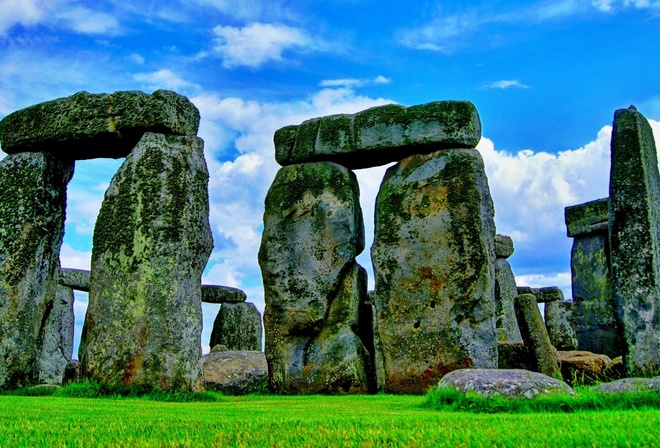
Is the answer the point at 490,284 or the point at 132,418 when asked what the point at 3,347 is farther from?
the point at 490,284

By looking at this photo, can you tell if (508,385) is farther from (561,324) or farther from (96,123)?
(561,324)

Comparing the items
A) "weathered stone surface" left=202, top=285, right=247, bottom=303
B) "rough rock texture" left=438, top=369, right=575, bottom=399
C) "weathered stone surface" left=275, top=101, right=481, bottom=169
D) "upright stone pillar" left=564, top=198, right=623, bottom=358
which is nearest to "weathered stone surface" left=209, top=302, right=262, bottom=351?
"weathered stone surface" left=202, top=285, right=247, bottom=303

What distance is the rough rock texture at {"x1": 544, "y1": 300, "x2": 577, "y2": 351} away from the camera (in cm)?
1925

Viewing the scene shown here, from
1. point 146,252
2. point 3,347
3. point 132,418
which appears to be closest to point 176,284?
point 146,252

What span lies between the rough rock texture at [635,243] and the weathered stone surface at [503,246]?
7288 mm

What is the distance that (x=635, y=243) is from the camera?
11398mm

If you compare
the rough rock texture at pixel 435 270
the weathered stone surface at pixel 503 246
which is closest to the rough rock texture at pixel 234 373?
the rough rock texture at pixel 435 270

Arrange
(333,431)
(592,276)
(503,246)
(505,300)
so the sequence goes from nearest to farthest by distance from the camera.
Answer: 1. (333,431)
2. (592,276)
3. (505,300)
4. (503,246)

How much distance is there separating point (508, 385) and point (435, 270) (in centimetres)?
469

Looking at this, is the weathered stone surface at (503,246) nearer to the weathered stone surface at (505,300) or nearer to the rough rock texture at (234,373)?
the weathered stone surface at (505,300)

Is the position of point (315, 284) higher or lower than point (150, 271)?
higher

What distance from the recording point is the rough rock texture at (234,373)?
10867mm

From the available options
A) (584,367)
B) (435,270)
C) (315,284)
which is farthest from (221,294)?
(584,367)

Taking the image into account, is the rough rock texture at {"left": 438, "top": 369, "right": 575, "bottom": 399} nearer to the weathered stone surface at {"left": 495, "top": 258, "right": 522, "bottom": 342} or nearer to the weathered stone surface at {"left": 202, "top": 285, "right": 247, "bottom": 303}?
Answer: the weathered stone surface at {"left": 495, "top": 258, "right": 522, "bottom": 342}
